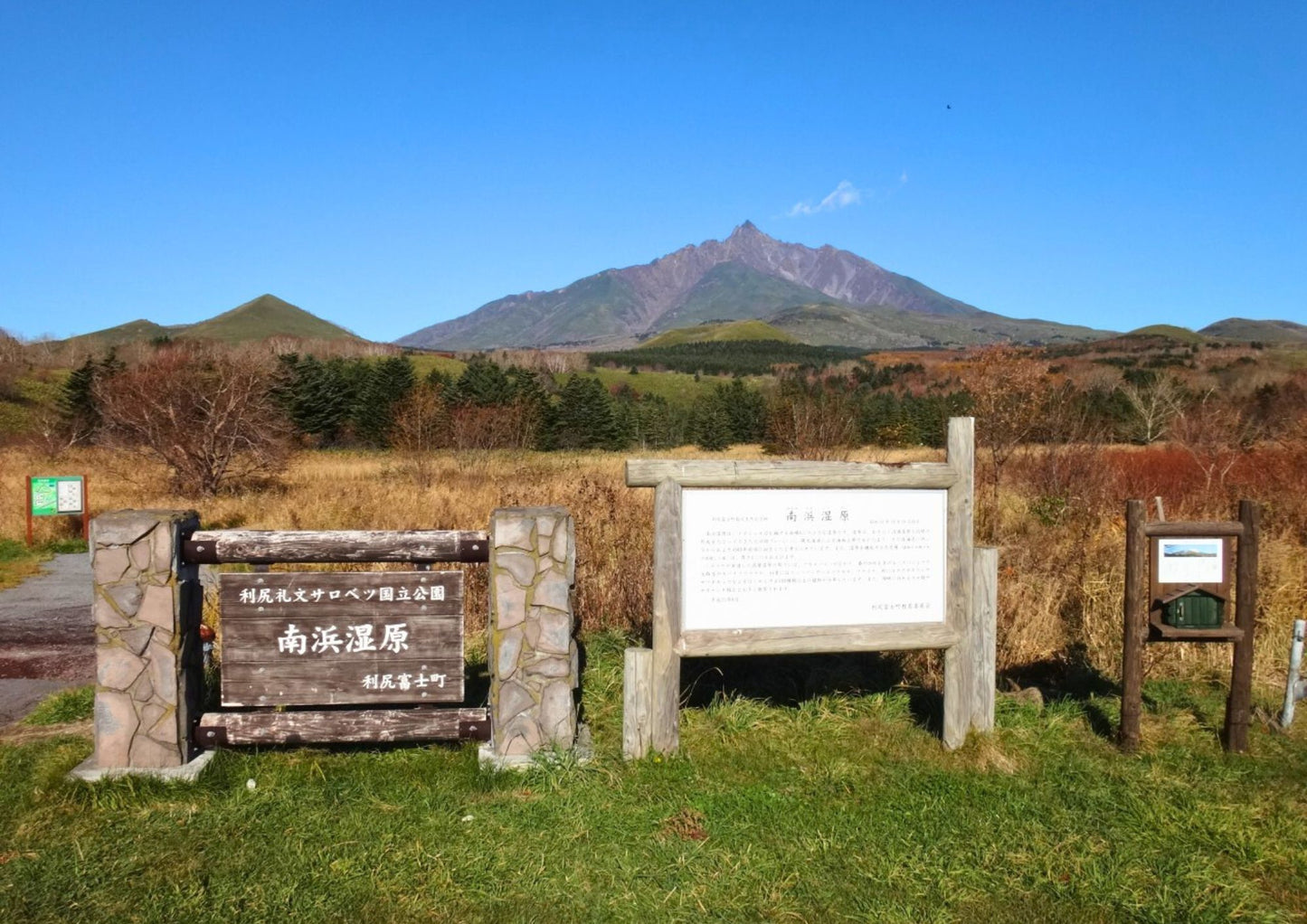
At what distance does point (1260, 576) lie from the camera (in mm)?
7684

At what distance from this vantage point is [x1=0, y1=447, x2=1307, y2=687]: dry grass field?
6.80 metres

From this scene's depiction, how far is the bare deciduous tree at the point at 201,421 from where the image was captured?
1778cm

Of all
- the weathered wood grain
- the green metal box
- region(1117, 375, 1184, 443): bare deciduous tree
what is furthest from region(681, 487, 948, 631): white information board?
region(1117, 375, 1184, 443): bare deciduous tree

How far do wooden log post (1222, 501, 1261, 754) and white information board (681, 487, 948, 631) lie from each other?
163cm

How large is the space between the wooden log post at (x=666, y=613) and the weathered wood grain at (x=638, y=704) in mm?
25

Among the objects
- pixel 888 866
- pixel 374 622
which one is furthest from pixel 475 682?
pixel 888 866

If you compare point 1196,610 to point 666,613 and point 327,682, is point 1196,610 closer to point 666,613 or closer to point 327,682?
point 666,613

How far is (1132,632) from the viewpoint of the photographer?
4801 millimetres

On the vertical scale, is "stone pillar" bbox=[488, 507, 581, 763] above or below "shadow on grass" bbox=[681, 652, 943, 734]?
above

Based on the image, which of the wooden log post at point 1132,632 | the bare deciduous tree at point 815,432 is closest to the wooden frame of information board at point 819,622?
the wooden log post at point 1132,632

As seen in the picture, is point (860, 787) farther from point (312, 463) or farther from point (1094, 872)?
point (312, 463)

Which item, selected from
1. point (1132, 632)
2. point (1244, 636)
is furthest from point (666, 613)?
point (1244, 636)

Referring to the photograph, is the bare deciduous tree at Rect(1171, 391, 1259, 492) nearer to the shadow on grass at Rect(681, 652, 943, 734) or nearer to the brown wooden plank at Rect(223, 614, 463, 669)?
the shadow on grass at Rect(681, 652, 943, 734)

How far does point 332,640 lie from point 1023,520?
30.6ft
